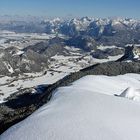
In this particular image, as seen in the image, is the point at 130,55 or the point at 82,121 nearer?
the point at 82,121

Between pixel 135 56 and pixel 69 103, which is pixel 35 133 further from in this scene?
pixel 135 56

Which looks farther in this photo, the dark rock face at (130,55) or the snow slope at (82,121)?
the dark rock face at (130,55)

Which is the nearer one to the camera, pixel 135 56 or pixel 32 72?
pixel 135 56

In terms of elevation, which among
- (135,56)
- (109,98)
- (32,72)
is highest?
(109,98)

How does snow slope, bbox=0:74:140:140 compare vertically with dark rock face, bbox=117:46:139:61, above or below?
above

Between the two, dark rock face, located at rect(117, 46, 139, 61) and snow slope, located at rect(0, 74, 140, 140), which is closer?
snow slope, located at rect(0, 74, 140, 140)

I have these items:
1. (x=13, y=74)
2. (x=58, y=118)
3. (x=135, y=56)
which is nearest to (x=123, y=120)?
(x=58, y=118)

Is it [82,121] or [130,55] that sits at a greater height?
[82,121]

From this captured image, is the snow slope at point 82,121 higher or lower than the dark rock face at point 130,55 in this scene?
higher
